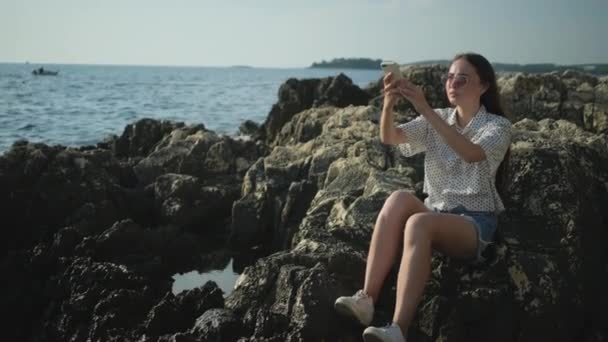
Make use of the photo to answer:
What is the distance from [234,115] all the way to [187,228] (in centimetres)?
2527

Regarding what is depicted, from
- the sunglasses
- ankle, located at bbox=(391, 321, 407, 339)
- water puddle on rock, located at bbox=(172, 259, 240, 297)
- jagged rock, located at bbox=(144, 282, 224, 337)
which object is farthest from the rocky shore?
the sunglasses

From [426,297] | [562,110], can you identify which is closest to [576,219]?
[426,297]

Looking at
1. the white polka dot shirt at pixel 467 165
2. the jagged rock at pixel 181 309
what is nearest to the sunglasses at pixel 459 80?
the white polka dot shirt at pixel 467 165

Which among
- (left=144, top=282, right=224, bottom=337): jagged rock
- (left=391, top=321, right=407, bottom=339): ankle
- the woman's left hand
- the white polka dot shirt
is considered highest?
the woman's left hand

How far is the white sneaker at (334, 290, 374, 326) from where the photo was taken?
3.65m

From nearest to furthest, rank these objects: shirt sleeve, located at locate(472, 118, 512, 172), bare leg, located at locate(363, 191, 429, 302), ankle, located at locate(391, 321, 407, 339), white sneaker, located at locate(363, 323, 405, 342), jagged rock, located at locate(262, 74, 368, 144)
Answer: white sneaker, located at locate(363, 323, 405, 342)
ankle, located at locate(391, 321, 407, 339)
bare leg, located at locate(363, 191, 429, 302)
shirt sleeve, located at locate(472, 118, 512, 172)
jagged rock, located at locate(262, 74, 368, 144)

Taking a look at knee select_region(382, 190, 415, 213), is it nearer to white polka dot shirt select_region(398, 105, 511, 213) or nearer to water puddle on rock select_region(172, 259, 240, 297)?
white polka dot shirt select_region(398, 105, 511, 213)

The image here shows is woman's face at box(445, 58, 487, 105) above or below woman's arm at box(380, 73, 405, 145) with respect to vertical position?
above

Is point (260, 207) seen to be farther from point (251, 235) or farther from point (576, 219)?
point (576, 219)

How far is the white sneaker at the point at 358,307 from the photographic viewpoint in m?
3.65

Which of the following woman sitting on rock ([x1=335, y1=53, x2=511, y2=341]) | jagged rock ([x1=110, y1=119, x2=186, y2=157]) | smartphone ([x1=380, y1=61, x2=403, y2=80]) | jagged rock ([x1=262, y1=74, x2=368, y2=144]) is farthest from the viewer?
jagged rock ([x1=262, y1=74, x2=368, y2=144])

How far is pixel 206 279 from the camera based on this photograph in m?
7.91

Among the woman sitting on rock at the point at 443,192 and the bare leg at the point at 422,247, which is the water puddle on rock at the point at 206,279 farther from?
the bare leg at the point at 422,247

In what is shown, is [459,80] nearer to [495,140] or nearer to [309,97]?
[495,140]
